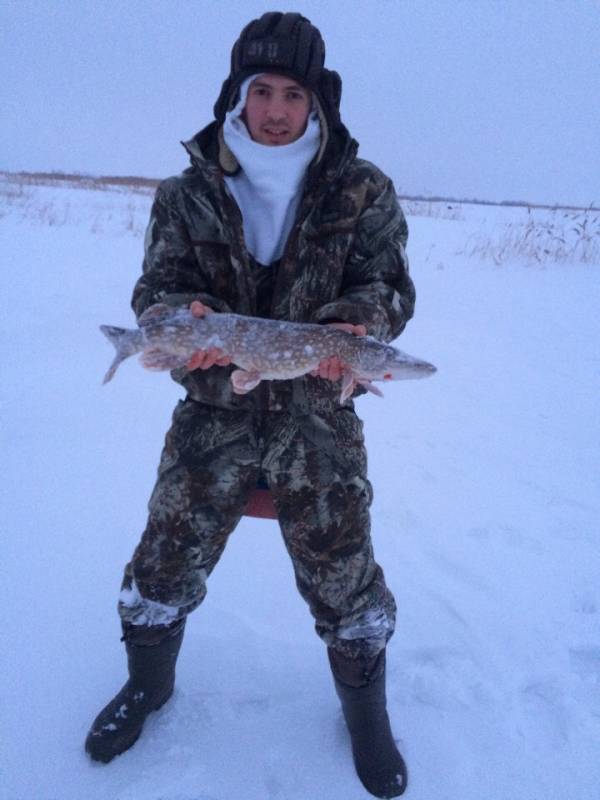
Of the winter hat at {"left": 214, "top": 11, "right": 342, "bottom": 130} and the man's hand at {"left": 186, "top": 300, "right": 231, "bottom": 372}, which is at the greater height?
the winter hat at {"left": 214, "top": 11, "right": 342, "bottom": 130}

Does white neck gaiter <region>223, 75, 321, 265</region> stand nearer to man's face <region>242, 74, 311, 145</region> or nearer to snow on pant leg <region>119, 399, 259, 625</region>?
man's face <region>242, 74, 311, 145</region>

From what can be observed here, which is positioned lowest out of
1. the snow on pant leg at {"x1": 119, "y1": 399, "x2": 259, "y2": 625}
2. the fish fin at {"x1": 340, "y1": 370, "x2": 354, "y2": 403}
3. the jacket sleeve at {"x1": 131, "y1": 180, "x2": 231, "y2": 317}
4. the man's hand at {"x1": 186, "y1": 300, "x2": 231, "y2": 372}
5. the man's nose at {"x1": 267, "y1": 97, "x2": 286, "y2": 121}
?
the snow on pant leg at {"x1": 119, "y1": 399, "x2": 259, "y2": 625}

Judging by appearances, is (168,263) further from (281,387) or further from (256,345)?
(281,387)

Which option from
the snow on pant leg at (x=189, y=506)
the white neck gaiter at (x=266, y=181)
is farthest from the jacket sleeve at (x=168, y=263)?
the snow on pant leg at (x=189, y=506)

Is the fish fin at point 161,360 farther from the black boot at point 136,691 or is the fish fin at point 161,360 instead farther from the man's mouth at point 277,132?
the black boot at point 136,691

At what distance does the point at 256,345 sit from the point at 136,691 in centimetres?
155

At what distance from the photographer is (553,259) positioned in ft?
36.9

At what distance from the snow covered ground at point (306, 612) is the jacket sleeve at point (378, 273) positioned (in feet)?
5.45

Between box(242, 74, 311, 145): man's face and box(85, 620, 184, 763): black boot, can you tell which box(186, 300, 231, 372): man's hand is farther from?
box(85, 620, 184, 763): black boot

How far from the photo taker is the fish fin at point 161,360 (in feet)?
7.04

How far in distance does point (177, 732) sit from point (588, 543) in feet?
8.74

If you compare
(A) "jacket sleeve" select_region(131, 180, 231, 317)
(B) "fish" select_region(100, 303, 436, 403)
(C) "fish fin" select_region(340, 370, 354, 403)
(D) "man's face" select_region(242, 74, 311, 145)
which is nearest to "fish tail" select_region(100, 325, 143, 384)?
(B) "fish" select_region(100, 303, 436, 403)

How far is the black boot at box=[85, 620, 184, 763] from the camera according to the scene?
219cm

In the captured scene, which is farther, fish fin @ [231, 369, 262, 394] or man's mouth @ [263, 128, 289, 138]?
man's mouth @ [263, 128, 289, 138]
